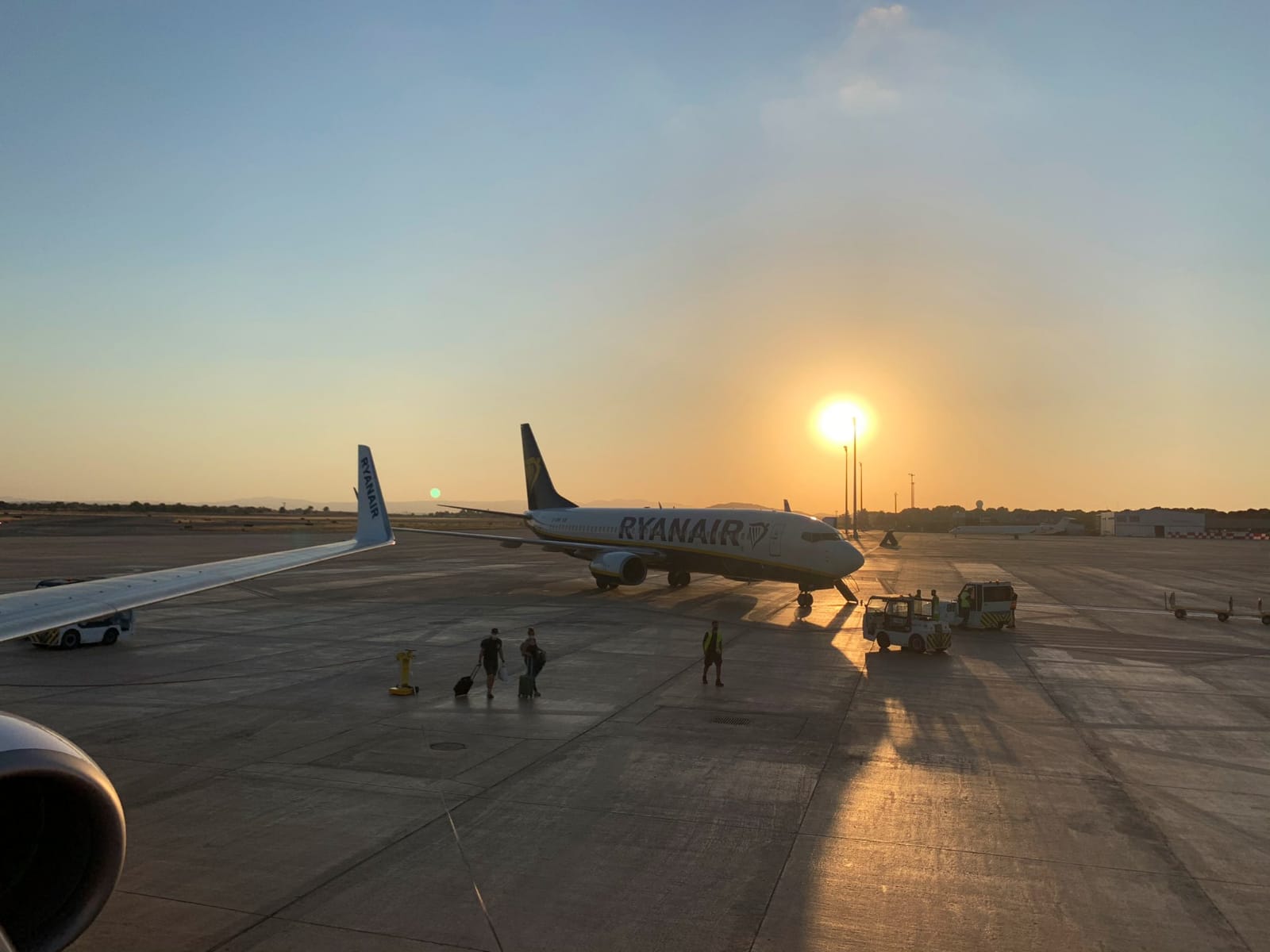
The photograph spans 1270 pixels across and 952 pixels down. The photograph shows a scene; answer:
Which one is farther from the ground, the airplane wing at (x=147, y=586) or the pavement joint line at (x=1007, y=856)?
the airplane wing at (x=147, y=586)

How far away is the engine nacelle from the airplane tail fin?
11993 millimetres

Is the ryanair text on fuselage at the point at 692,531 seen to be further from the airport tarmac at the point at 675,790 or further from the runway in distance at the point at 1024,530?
the runway in distance at the point at 1024,530

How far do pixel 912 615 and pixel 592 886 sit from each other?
18185mm

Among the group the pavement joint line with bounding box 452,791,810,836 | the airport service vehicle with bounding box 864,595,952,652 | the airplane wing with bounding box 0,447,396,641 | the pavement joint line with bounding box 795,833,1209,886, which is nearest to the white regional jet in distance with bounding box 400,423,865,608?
the airport service vehicle with bounding box 864,595,952,652

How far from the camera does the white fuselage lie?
110 feet

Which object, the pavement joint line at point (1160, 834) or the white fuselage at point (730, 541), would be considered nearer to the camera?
the pavement joint line at point (1160, 834)

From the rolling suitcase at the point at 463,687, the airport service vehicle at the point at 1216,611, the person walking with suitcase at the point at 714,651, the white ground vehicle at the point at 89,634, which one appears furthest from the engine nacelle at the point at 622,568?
the airport service vehicle at the point at 1216,611

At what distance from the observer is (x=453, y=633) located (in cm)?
2678

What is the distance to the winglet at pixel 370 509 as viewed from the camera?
14648mm


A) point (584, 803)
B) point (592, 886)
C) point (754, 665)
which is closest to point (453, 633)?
point (754, 665)

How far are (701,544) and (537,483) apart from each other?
656 inches

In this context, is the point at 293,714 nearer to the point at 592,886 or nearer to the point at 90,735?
the point at 90,735

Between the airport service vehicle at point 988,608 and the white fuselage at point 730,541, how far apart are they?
13.9 feet

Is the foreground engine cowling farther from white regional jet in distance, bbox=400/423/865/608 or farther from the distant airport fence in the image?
the distant airport fence
